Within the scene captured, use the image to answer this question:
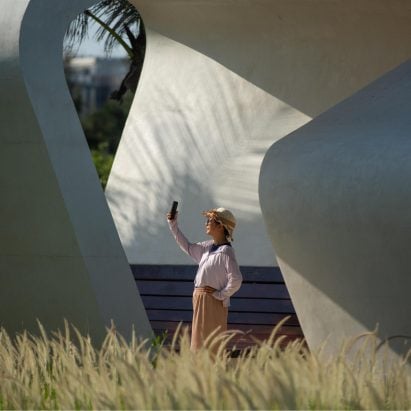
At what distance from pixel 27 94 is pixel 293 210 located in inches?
80.9

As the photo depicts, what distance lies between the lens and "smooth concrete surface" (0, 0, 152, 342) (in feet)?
29.1

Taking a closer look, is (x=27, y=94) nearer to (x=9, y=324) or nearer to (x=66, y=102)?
(x=66, y=102)

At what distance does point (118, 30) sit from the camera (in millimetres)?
17812

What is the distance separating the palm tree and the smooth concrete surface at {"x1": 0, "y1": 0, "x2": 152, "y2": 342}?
796 cm

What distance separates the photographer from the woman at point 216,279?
8875 millimetres

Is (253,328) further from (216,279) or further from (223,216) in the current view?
(223,216)

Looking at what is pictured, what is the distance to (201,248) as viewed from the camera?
30.3 feet

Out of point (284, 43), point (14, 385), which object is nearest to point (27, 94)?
point (14, 385)

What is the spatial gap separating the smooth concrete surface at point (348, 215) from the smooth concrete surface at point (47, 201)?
1.29 metres

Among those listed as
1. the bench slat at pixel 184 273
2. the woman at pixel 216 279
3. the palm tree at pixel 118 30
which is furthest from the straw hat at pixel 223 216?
the palm tree at pixel 118 30

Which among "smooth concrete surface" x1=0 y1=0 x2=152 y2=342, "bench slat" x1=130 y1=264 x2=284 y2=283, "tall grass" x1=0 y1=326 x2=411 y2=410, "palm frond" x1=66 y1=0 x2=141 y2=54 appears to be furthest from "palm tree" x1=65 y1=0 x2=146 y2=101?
"tall grass" x1=0 y1=326 x2=411 y2=410

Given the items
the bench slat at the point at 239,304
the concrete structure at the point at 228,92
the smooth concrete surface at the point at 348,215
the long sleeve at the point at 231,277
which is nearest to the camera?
the smooth concrete surface at the point at 348,215

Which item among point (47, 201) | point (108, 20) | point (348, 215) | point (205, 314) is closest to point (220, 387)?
point (348, 215)

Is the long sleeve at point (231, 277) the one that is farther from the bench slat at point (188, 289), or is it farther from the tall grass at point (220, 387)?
the bench slat at point (188, 289)
